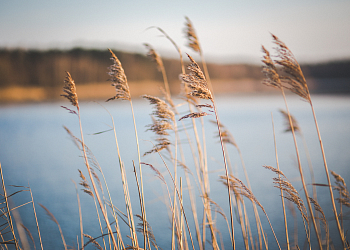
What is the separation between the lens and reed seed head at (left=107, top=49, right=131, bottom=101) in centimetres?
156

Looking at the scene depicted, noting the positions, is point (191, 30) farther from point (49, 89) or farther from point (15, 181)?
point (49, 89)

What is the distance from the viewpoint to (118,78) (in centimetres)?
157

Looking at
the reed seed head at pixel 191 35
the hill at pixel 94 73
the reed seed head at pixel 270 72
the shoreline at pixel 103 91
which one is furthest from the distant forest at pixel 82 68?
the reed seed head at pixel 270 72

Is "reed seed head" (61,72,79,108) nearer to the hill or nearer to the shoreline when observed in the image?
the shoreline

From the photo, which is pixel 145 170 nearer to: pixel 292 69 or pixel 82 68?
pixel 292 69

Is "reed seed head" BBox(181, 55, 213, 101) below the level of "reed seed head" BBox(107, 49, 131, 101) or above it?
below

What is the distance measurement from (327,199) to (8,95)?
1022 inches

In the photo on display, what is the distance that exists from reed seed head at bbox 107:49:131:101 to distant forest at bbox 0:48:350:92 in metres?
24.1

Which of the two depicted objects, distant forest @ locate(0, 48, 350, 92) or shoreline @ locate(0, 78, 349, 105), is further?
distant forest @ locate(0, 48, 350, 92)

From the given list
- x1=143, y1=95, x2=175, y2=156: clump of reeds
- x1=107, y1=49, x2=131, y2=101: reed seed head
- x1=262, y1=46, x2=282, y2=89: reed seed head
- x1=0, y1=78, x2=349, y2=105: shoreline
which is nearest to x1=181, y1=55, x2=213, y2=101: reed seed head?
x1=143, y1=95, x2=175, y2=156: clump of reeds

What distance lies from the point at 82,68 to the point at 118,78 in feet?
119

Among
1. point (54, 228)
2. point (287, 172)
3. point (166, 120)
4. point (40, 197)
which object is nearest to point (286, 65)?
point (166, 120)

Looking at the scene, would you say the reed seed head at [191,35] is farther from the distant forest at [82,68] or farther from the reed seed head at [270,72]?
the distant forest at [82,68]

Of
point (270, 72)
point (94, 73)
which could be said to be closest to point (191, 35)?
point (270, 72)
